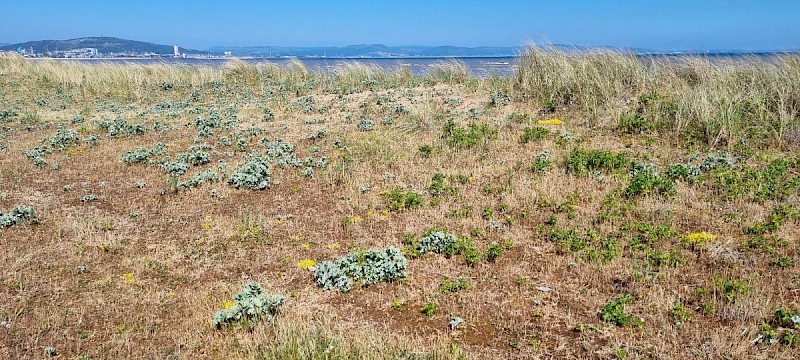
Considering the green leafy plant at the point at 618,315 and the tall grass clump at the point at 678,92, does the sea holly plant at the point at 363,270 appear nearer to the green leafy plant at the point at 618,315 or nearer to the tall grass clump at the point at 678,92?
the green leafy plant at the point at 618,315

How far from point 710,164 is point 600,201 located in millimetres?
2351

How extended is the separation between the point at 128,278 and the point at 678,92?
1130 cm

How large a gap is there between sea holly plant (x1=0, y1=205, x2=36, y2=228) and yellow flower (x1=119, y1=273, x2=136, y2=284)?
2.47 m

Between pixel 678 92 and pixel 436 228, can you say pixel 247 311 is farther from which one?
pixel 678 92

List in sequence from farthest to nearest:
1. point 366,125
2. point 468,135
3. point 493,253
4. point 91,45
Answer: point 91,45, point 366,125, point 468,135, point 493,253

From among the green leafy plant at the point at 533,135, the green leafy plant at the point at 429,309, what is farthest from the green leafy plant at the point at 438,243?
the green leafy plant at the point at 533,135

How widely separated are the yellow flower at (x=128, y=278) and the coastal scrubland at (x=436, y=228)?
0.11ft

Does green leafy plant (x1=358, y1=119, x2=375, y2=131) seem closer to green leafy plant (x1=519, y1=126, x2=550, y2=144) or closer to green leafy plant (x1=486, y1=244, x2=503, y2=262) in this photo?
green leafy plant (x1=519, y1=126, x2=550, y2=144)

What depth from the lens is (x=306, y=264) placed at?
5750 millimetres

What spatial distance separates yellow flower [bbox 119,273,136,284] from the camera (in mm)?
5367

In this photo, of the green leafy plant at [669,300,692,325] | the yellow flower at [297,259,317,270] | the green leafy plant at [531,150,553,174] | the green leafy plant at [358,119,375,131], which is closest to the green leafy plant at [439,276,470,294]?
the yellow flower at [297,259,317,270]

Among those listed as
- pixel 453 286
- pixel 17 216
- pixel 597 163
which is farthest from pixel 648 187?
pixel 17 216

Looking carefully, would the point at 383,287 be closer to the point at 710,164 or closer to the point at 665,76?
the point at 710,164

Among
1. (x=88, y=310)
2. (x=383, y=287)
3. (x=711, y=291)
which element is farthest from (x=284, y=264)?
(x=711, y=291)
